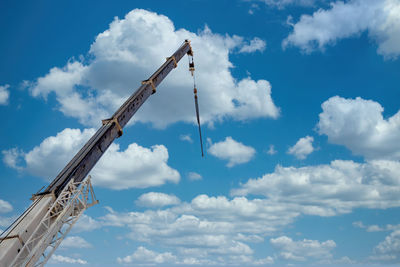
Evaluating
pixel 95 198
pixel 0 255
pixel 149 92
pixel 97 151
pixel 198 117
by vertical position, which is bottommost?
pixel 0 255

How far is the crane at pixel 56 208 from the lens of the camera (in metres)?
15.2

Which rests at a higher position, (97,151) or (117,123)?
(117,123)

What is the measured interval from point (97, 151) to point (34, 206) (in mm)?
5123

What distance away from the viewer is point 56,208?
17500 millimetres

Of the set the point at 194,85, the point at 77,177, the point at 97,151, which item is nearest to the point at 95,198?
the point at 77,177

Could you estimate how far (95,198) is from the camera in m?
19.4

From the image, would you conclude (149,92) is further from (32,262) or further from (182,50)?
(32,262)

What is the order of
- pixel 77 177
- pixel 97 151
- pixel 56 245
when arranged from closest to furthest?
1. pixel 56 245
2. pixel 77 177
3. pixel 97 151

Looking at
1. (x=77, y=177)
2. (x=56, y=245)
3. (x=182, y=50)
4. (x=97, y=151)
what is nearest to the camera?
(x=56, y=245)

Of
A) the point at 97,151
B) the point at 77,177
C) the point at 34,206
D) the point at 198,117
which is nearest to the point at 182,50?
the point at 198,117

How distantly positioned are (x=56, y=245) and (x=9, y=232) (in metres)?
2.36

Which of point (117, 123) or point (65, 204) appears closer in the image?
point (65, 204)

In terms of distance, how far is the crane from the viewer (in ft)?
49.9

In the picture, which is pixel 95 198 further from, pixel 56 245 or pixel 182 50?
pixel 182 50
